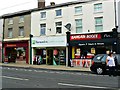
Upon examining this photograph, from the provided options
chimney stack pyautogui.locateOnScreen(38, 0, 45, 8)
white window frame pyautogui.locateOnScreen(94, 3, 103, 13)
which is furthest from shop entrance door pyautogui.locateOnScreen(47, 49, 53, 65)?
white window frame pyautogui.locateOnScreen(94, 3, 103, 13)

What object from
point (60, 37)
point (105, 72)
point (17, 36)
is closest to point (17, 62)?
point (17, 36)

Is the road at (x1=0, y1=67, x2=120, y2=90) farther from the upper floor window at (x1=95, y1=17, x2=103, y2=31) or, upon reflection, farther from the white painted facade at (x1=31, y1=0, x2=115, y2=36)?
the upper floor window at (x1=95, y1=17, x2=103, y2=31)

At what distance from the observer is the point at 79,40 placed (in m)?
32.4

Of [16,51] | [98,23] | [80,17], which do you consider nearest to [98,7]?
[98,23]

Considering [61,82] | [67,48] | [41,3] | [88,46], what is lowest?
[61,82]

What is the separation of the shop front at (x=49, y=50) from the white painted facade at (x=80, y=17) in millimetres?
863

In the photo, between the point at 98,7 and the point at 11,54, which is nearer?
the point at 98,7

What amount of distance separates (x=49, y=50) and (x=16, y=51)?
704 cm

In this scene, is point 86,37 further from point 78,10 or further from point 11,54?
point 11,54

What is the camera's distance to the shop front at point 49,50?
1345 inches

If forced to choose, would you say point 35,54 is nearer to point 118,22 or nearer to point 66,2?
point 66,2

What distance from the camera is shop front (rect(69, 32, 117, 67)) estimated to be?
Answer: 98.7 ft

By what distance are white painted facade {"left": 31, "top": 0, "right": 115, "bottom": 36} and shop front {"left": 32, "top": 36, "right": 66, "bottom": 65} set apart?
863 millimetres

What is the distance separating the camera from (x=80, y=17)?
3256cm
